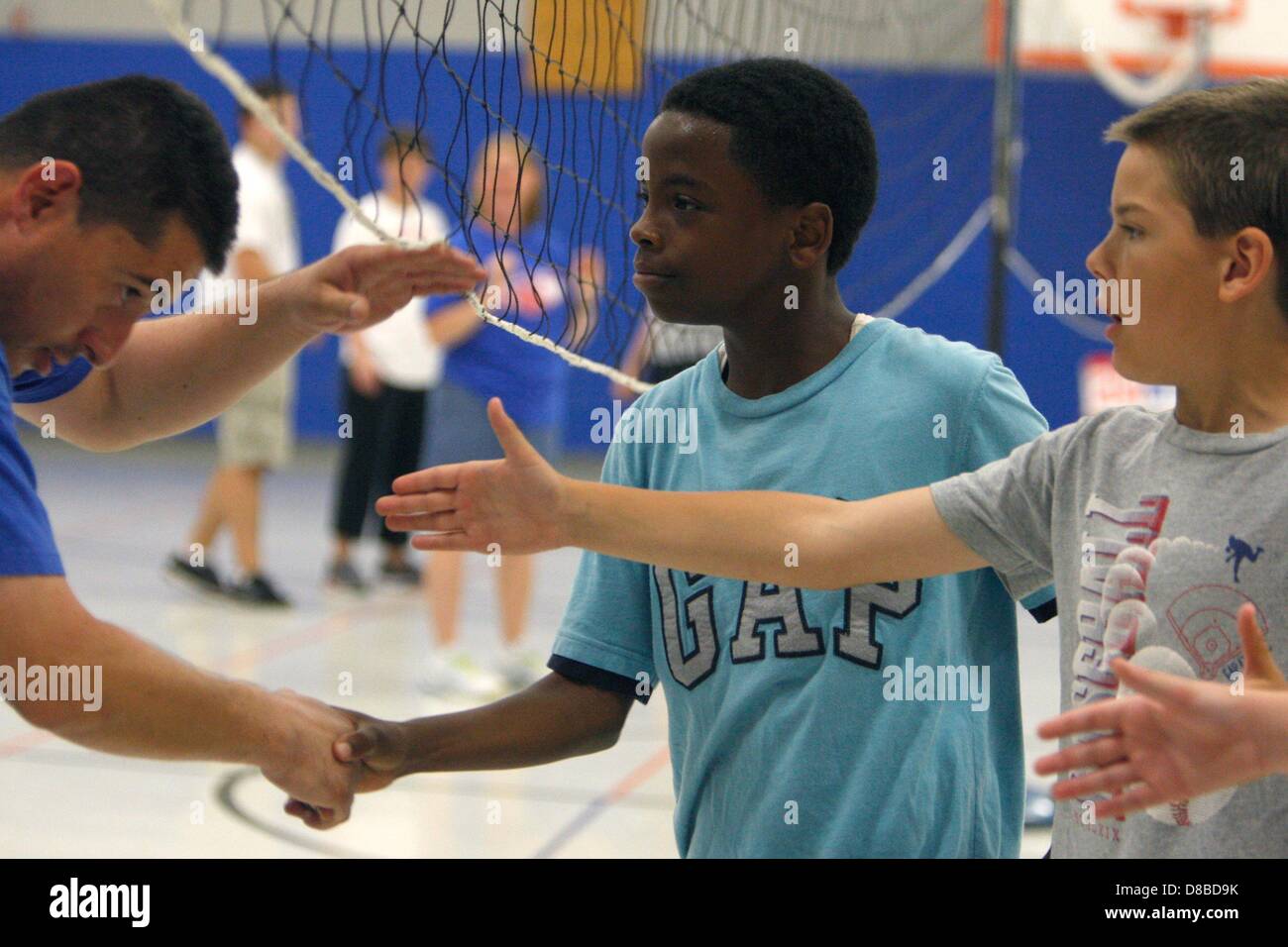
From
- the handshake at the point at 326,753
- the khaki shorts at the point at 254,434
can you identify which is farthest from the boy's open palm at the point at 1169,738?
the khaki shorts at the point at 254,434

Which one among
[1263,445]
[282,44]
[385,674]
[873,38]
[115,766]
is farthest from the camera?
[282,44]

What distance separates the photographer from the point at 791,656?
175 cm

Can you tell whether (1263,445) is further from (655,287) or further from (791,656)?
(655,287)

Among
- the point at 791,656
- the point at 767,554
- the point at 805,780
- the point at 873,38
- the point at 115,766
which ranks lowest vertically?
the point at 115,766

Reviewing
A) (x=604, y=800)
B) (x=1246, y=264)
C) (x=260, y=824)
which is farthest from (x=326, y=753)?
(x=604, y=800)

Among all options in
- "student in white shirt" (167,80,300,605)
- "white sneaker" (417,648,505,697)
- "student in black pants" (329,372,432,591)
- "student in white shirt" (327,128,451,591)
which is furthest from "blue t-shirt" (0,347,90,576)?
"student in black pants" (329,372,432,591)

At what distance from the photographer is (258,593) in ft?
23.0

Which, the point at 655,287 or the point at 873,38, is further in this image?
the point at 873,38

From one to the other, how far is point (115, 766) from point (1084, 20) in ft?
26.1

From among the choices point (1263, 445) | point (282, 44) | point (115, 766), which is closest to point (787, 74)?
point (1263, 445)

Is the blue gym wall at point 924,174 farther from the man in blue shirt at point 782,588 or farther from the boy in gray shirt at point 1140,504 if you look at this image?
the boy in gray shirt at point 1140,504

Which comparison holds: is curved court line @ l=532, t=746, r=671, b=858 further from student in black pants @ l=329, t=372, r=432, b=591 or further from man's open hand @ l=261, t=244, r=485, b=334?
student in black pants @ l=329, t=372, r=432, b=591

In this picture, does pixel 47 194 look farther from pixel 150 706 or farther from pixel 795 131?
pixel 795 131

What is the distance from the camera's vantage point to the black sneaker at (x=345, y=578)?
24.8 ft
